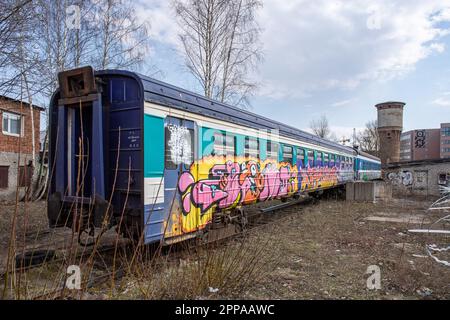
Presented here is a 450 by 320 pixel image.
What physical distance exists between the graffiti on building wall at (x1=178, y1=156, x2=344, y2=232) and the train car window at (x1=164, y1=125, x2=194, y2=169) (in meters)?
0.26

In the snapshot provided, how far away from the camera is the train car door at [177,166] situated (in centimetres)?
570

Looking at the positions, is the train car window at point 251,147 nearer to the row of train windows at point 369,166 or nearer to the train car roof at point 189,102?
the train car roof at point 189,102

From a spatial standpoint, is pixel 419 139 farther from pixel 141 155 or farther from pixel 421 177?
pixel 141 155

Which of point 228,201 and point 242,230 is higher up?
point 228,201

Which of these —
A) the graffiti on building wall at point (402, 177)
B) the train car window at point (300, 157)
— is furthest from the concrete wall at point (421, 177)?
the train car window at point (300, 157)

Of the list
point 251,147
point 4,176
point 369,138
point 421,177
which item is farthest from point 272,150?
point 369,138

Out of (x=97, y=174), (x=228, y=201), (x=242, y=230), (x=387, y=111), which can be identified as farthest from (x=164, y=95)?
(x=387, y=111)

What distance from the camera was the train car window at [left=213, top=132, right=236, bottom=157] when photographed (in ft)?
23.4

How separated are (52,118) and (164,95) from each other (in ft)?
7.79

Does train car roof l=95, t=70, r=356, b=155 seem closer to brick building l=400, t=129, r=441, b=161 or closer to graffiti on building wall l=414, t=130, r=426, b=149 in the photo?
brick building l=400, t=129, r=441, b=161

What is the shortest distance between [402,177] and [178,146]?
28.3 meters

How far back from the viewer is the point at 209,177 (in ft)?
22.3
